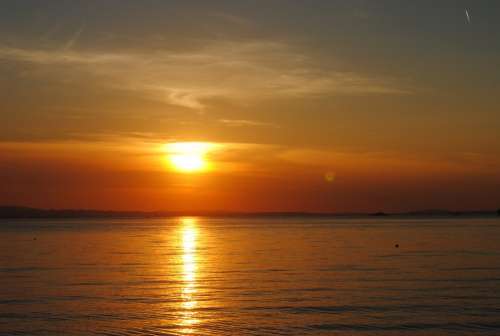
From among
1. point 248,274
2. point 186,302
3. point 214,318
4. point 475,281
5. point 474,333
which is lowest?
point 474,333

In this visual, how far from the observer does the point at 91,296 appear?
3678cm

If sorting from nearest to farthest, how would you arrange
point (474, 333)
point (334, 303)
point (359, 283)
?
point (474, 333) → point (334, 303) → point (359, 283)

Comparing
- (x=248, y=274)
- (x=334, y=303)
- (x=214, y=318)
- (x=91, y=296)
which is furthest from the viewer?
(x=248, y=274)

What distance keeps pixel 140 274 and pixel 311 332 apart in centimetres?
2457

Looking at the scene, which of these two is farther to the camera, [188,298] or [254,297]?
[254,297]

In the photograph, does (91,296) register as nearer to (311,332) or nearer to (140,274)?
(140,274)

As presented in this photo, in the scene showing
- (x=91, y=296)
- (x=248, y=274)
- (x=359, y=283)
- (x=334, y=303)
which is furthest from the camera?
(x=248, y=274)

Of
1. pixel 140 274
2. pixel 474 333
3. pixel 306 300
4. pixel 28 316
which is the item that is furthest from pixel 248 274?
pixel 474 333

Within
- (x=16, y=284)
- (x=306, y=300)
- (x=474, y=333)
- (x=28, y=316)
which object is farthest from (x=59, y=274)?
(x=474, y=333)

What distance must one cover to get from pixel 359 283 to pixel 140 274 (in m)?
17.2

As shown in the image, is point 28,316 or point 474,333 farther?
point 28,316

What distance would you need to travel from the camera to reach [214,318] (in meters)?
29.5

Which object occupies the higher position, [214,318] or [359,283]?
[359,283]

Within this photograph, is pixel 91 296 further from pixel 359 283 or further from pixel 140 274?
pixel 359 283
